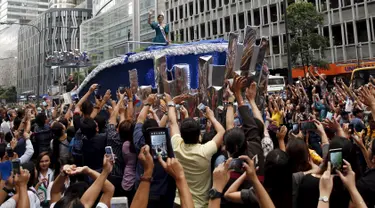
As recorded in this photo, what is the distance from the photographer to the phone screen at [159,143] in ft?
8.50

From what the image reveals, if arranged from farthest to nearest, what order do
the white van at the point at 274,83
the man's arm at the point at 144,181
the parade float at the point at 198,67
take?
the white van at the point at 274,83, the parade float at the point at 198,67, the man's arm at the point at 144,181

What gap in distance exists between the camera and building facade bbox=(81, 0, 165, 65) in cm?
5550

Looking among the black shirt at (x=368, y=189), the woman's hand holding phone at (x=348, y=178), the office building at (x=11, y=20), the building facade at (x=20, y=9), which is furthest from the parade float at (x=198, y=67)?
the building facade at (x=20, y=9)

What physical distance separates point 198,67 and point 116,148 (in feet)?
12.7

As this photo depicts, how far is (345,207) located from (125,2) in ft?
203

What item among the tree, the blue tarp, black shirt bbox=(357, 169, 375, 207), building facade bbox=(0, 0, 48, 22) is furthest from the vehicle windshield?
building facade bbox=(0, 0, 48, 22)

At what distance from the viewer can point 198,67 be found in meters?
7.71

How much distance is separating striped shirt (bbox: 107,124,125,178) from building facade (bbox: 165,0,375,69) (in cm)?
2797

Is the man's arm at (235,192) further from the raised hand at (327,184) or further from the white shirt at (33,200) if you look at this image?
the white shirt at (33,200)

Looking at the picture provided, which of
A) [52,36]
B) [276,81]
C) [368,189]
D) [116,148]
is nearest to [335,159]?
[368,189]

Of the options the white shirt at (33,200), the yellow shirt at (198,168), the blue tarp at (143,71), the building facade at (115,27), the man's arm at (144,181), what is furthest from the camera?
the building facade at (115,27)

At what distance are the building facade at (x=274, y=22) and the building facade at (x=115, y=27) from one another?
7.43 meters

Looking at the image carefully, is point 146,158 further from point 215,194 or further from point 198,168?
point 198,168

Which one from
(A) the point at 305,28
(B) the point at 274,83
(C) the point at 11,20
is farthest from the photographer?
(C) the point at 11,20
